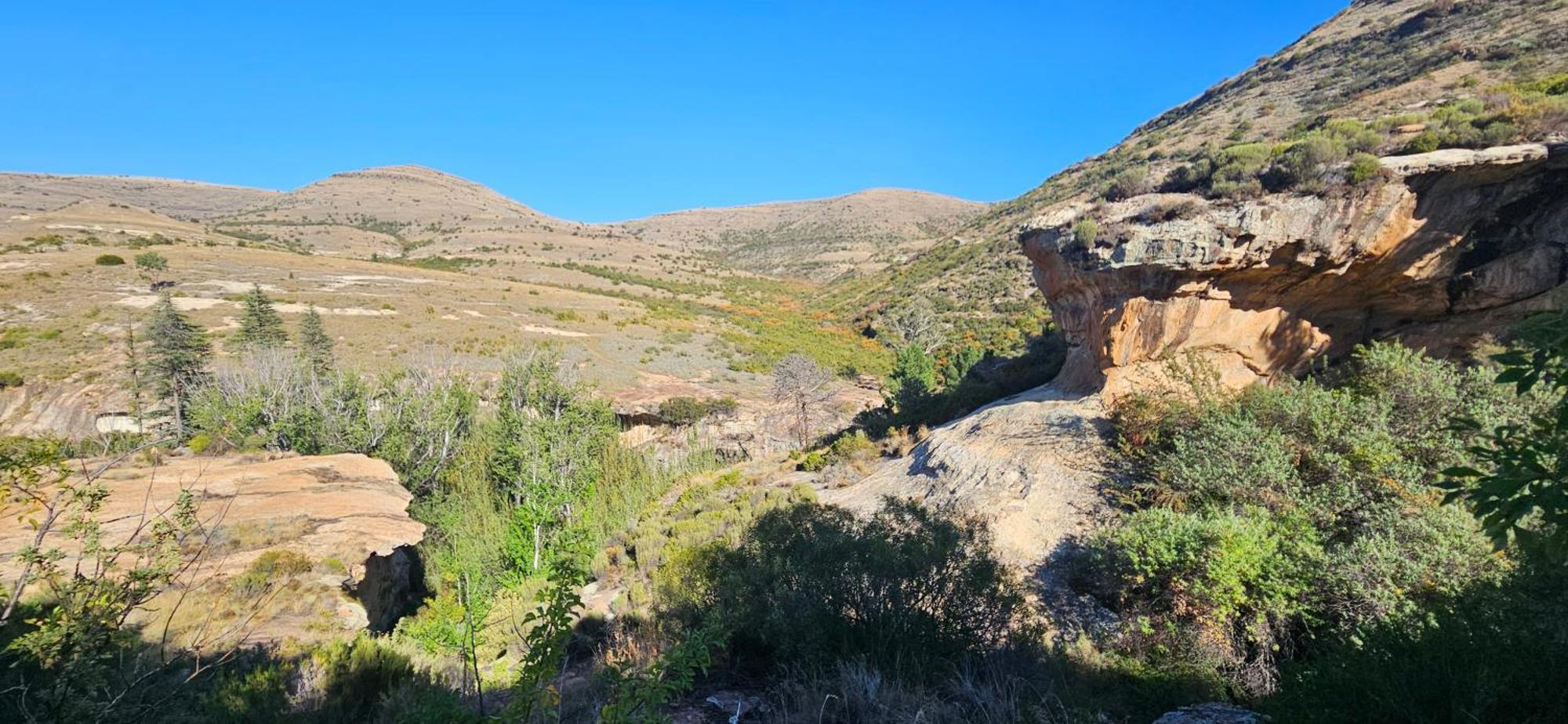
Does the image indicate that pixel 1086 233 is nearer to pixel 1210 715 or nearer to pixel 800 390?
pixel 1210 715

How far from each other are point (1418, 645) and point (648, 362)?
94.7 ft

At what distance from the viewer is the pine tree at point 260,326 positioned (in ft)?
75.8

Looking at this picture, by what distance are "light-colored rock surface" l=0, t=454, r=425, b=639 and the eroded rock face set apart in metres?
11.9

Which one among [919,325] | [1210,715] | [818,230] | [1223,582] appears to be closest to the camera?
[1210,715]

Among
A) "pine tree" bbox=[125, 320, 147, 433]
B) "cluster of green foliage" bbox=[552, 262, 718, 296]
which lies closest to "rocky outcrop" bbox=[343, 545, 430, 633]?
"pine tree" bbox=[125, 320, 147, 433]

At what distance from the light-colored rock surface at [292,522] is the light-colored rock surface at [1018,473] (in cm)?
748

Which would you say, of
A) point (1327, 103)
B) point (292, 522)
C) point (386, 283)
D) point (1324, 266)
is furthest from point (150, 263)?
point (1327, 103)

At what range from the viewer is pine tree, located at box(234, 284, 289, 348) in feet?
75.8

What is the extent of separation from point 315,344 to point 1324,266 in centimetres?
3158

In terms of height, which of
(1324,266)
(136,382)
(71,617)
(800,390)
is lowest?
(800,390)

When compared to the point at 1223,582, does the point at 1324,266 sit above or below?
above

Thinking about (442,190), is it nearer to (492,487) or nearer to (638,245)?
(638,245)

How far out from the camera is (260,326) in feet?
78.8

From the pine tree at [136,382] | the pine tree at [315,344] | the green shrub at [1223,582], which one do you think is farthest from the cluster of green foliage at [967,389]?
the pine tree at [136,382]
